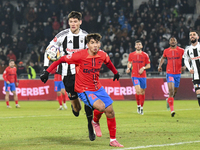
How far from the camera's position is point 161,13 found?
2591 centimetres

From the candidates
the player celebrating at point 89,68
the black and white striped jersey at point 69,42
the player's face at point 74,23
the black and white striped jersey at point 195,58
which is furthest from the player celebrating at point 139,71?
the player celebrating at point 89,68

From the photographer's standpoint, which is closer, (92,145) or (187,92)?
(92,145)

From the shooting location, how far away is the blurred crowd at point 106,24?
24.2 metres

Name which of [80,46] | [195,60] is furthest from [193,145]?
[195,60]

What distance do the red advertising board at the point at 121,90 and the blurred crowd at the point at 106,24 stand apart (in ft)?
6.46

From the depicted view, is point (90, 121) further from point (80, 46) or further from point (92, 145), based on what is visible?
point (80, 46)

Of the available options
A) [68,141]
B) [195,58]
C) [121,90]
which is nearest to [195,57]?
[195,58]

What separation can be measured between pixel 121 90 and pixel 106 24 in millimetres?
7720

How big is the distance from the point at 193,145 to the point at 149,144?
727 millimetres

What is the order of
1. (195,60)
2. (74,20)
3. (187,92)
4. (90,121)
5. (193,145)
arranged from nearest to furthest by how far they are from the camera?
1. (193,145)
2. (90,121)
3. (74,20)
4. (195,60)
5. (187,92)

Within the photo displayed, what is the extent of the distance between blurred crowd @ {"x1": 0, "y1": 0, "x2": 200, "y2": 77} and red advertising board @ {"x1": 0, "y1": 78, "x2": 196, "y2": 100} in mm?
1970

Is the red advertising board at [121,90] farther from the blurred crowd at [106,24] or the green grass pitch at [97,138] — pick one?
the green grass pitch at [97,138]

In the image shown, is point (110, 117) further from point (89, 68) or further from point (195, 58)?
point (195, 58)

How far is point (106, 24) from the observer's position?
27.3m
